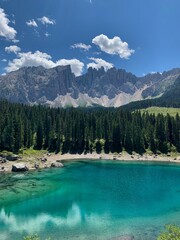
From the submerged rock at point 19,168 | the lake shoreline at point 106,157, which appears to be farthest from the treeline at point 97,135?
the submerged rock at point 19,168

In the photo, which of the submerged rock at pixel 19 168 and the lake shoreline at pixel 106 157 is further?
the lake shoreline at pixel 106 157

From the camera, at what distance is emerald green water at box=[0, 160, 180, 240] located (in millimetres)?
50219

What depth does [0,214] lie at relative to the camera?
59781 millimetres

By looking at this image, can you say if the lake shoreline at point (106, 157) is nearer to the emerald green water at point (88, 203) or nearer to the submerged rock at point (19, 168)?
the submerged rock at point (19, 168)

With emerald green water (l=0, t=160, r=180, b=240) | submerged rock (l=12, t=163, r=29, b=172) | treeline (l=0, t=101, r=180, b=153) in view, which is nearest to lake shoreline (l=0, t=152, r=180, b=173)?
treeline (l=0, t=101, r=180, b=153)

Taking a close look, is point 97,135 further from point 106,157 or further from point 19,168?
point 19,168

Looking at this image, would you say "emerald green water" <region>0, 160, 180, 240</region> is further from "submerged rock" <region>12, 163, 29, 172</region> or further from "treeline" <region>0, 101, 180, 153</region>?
"treeline" <region>0, 101, 180, 153</region>

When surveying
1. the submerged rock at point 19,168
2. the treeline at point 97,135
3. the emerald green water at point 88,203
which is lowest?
the emerald green water at point 88,203

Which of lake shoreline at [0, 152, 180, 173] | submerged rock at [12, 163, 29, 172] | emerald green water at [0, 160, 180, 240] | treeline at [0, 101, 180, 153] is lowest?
emerald green water at [0, 160, 180, 240]

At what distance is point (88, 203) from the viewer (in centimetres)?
6919

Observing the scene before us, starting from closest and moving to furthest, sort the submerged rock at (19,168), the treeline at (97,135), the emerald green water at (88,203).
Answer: the emerald green water at (88,203)
the submerged rock at (19,168)
the treeline at (97,135)

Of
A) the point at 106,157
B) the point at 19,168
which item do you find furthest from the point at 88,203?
the point at 106,157

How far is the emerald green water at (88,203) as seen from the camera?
1977 inches

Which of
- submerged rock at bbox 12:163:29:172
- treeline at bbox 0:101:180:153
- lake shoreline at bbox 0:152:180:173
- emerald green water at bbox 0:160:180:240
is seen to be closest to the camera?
emerald green water at bbox 0:160:180:240
